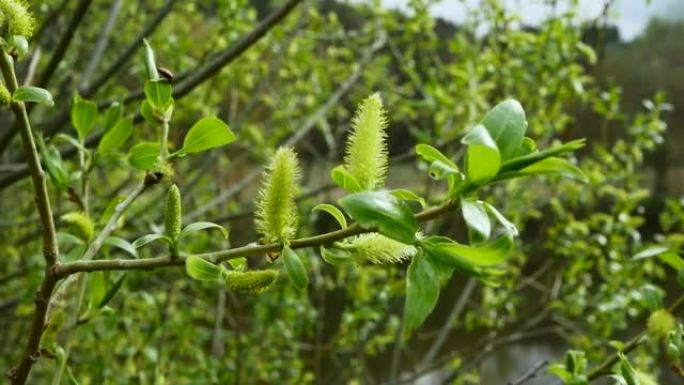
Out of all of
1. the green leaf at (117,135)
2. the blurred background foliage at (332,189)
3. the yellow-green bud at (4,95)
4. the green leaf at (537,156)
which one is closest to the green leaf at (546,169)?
the green leaf at (537,156)

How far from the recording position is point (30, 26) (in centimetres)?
56

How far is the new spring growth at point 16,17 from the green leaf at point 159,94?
0.09m

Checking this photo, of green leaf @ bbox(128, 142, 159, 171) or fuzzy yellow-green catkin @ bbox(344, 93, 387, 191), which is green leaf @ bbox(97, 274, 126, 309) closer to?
green leaf @ bbox(128, 142, 159, 171)

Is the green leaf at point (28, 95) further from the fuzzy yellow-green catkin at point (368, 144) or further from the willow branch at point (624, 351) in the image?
the willow branch at point (624, 351)

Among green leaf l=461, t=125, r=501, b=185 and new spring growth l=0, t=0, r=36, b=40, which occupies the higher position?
new spring growth l=0, t=0, r=36, b=40

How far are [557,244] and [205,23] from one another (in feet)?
6.17

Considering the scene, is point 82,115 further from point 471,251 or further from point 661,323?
point 661,323

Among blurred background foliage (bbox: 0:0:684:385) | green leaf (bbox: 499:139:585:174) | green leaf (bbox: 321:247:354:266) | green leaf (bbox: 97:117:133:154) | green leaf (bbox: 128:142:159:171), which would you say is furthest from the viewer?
blurred background foliage (bbox: 0:0:684:385)

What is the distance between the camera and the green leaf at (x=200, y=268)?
1.71 feet

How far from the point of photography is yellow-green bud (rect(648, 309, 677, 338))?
31.6 inches

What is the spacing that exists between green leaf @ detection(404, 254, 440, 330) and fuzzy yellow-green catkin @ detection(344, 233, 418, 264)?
0.05 feet

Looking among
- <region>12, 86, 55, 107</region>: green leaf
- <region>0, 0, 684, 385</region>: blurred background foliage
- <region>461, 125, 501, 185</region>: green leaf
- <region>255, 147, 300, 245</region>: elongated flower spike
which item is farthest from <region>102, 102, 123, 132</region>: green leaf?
<region>0, 0, 684, 385</region>: blurred background foliage

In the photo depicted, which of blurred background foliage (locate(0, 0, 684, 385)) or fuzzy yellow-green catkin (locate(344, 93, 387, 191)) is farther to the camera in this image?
blurred background foliage (locate(0, 0, 684, 385))

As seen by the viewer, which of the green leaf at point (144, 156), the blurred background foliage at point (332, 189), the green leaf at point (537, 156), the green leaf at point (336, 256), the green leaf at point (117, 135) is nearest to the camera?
the green leaf at point (537, 156)
